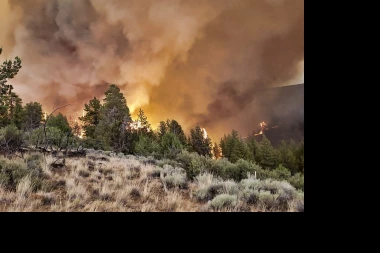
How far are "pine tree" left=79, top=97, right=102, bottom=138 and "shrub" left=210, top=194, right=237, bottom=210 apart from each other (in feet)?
6.57

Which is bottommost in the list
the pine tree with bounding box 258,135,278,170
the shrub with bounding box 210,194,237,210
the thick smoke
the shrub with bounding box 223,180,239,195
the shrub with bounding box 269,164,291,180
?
the shrub with bounding box 210,194,237,210

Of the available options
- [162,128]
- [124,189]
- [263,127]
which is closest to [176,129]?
[162,128]

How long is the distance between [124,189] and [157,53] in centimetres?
189

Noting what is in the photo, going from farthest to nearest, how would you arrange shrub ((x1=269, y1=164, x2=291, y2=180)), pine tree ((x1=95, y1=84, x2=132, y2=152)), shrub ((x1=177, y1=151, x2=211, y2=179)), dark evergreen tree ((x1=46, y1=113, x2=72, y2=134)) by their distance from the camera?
dark evergreen tree ((x1=46, y1=113, x2=72, y2=134))
pine tree ((x1=95, y1=84, x2=132, y2=152))
shrub ((x1=177, y1=151, x2=211, y2=179))
shrub ((x1=269, y1=164, x2=291, y2=180))

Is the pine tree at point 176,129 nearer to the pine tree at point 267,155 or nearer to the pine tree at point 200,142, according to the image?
the pine tree at point 200,142

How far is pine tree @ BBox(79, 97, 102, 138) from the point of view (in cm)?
333

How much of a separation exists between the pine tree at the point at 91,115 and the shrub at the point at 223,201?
78.9 inches

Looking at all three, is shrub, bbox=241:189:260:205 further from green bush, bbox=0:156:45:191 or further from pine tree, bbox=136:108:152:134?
green bush, bbox=0:156:45:191

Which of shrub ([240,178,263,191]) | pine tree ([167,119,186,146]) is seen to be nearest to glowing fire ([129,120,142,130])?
pine tree ([167,119,186,146])

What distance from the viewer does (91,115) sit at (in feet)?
11.1

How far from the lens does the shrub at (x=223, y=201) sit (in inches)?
101

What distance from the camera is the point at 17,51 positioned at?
10.5 feet

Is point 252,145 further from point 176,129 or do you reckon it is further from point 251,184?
point 176,129
